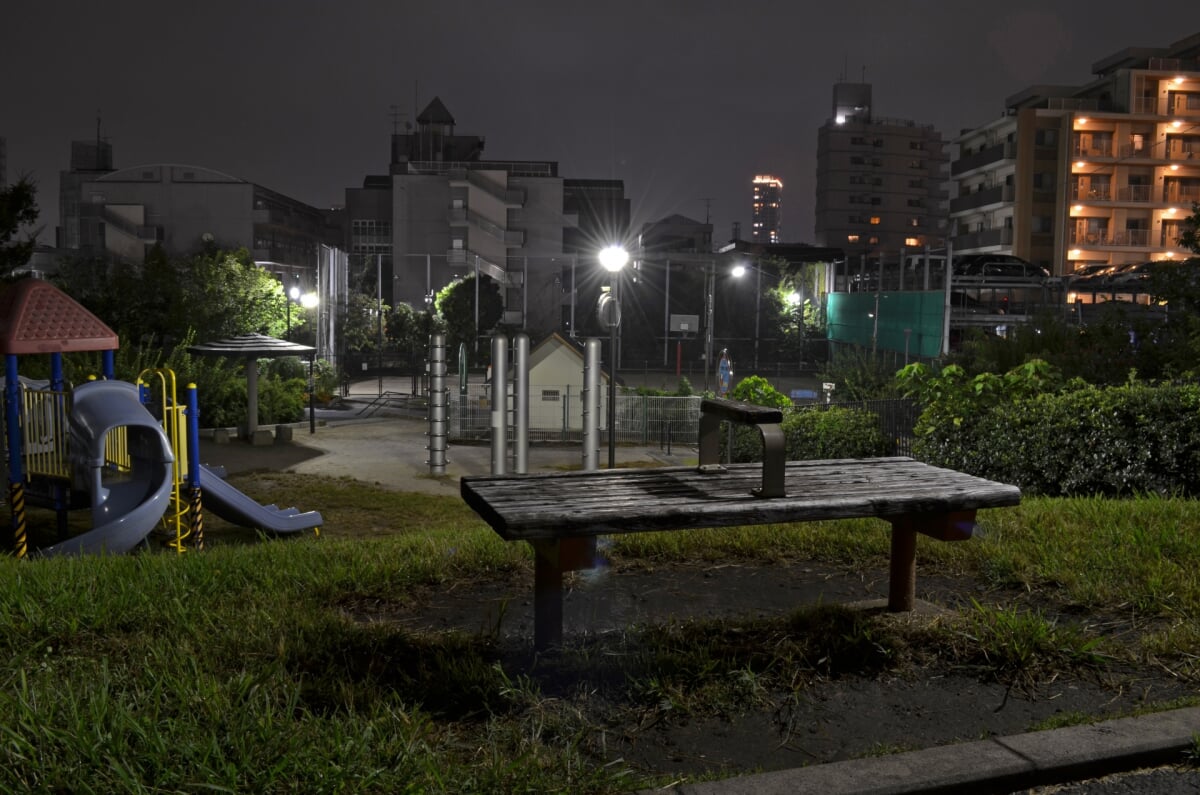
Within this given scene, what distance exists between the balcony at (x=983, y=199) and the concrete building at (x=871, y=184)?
33807 millimetres

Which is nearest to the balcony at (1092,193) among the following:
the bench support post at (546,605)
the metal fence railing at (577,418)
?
the metal fence railing at (577,418)

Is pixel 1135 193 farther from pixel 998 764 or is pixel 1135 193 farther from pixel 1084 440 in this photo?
pixel 998 764

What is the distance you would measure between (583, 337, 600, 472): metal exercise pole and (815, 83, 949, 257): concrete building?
83.6 m

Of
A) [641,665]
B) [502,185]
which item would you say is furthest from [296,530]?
[502,185]

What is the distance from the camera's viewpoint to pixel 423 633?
4.97m

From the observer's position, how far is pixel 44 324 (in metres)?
11.2

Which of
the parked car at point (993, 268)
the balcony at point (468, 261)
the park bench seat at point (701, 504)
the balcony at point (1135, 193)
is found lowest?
the park bench seat at point (701, 504)

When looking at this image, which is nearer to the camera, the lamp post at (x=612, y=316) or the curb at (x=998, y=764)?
the curb at (x=998, y=764)

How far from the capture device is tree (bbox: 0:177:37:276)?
2342 cm

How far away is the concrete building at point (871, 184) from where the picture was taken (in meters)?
98.9

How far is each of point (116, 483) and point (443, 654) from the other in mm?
7833

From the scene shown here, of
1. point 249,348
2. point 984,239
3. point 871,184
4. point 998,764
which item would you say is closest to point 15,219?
point 249,348

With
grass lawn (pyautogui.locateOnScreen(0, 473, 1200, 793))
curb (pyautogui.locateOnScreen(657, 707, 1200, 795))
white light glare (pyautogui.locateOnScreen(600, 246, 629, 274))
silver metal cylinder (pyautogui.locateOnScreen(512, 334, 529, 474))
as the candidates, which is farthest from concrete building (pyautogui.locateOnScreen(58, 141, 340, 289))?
curb (pyautogui.locateOnScreen(657, 707, 1200, 795))

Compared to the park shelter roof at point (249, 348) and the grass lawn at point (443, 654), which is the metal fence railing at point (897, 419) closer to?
the grass lawn at point (443, 654)
